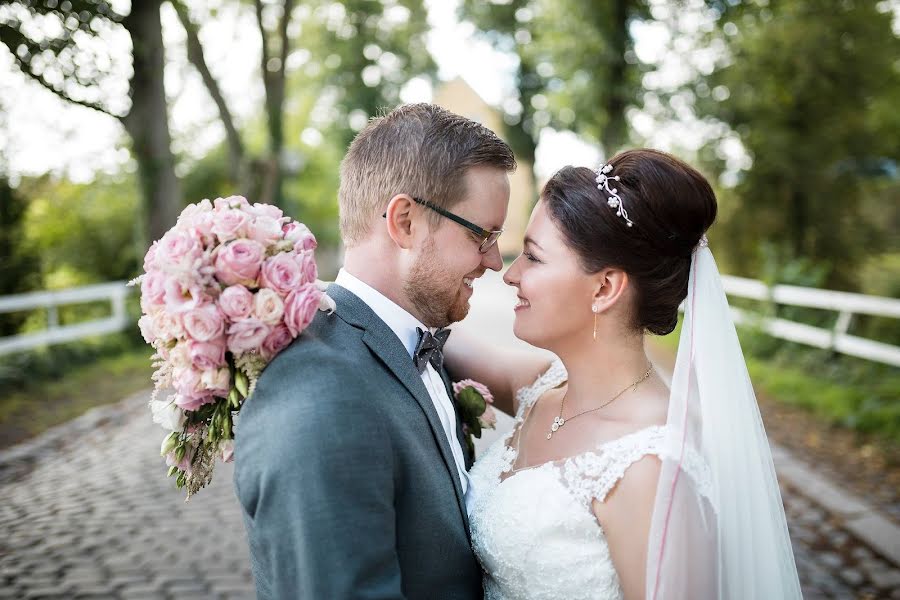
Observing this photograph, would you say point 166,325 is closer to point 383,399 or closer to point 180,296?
point 180,296

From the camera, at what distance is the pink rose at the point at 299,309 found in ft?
5.83

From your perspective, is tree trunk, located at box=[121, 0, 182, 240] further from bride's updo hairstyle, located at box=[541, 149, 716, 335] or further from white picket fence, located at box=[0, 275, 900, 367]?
bride's updo hairstyle, located at box=[541, 149, 716, 335]

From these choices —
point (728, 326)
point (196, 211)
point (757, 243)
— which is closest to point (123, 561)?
point (196, 211)

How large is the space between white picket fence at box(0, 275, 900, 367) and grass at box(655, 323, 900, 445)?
0.20 m

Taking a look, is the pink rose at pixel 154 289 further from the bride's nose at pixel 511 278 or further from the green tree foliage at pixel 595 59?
the green tree foliage at pixel 595 59

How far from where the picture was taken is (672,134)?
15430 millimetres

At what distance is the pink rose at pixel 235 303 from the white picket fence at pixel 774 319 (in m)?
7.74

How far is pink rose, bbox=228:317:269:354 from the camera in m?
1.74

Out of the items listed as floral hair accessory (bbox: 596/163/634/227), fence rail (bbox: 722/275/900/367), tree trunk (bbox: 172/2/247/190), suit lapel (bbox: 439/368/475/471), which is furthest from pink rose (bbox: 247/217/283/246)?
tree trunk (bbox: 172/2/247/190)

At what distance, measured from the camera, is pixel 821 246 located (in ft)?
42.4

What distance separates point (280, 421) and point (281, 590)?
15.6 inches

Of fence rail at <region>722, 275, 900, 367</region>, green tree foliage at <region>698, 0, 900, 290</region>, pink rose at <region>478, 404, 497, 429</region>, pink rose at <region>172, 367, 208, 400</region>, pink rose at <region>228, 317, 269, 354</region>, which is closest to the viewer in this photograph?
pink rose at <region>228, 317, 269, 354</region>


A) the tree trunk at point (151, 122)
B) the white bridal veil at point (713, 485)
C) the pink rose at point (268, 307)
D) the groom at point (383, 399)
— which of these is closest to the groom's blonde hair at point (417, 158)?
the groom at point (383, 399)

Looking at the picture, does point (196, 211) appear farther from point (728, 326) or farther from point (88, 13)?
point (88, 13)
